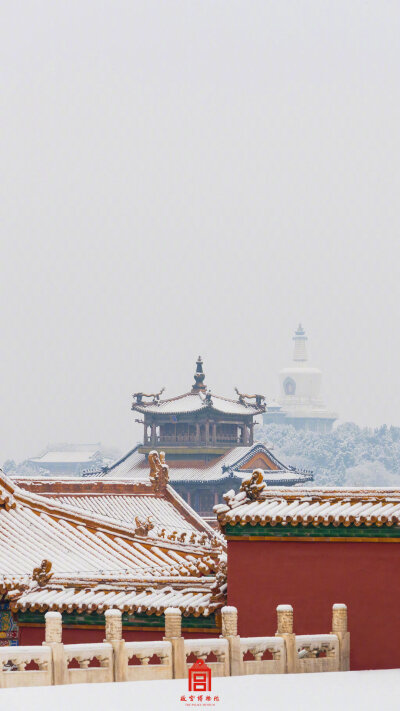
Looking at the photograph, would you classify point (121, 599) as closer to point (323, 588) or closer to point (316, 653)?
point (323, 588)

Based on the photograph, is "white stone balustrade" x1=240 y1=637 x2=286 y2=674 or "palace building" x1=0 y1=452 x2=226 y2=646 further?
"palace building" x1=0 y1=452 x2=226 y2=646

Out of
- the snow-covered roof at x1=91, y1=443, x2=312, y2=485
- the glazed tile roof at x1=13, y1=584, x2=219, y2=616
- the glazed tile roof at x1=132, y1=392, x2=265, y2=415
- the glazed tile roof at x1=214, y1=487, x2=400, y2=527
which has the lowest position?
the glazed tile roof at x1=13, y1=584, x2=219, y2=616

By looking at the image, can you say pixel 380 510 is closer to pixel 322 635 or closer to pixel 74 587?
pixel 322 635

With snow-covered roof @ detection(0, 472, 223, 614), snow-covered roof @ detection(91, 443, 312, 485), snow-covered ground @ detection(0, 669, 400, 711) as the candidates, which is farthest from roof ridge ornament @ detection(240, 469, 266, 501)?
snow-covered roof @ detection(91, 443, 312, 485)

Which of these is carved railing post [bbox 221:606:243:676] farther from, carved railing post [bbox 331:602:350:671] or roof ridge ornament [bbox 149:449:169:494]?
roof ridge ornament [bbox 149:449:169:494]

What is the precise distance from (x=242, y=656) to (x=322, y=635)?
→ 4.30 ft

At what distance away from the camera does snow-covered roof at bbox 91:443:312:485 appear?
72750 mm

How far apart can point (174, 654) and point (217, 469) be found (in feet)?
188

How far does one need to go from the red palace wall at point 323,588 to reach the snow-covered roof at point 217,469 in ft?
167

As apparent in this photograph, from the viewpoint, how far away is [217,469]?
7438cm

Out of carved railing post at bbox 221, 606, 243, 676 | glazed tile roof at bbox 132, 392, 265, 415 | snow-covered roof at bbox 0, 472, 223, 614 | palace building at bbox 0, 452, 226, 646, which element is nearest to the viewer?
carved railing post at bbox 221, 606, 243, 676

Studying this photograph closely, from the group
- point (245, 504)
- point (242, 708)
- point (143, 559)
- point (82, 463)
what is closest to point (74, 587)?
point (245, 504)

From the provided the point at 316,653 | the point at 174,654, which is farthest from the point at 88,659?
the point at 316,653

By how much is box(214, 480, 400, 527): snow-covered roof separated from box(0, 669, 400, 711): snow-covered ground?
106 inches
